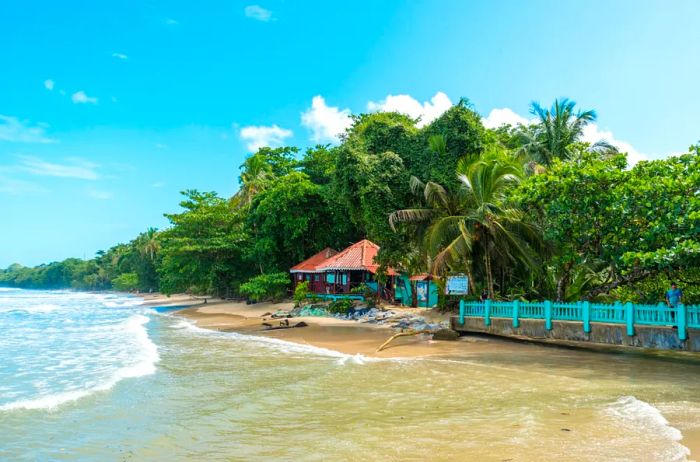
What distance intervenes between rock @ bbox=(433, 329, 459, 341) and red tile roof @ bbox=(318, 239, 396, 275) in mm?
8574

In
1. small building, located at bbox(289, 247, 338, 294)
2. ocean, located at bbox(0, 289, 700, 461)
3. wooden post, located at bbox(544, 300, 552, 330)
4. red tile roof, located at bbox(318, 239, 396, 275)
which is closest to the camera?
ocean, located at bbox(0, 289, 700, 461)

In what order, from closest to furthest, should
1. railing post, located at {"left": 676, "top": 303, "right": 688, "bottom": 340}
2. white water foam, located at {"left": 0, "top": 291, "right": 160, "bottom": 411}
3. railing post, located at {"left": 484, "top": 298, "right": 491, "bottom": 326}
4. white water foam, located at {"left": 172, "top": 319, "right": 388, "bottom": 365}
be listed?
1. white water foam, located at {"left": 0, "top": 291, "right": 160, "bottom": 411}
2. railing post, located at {"left": 676, "top": 303, "right": 688, "bottom": 340}
3. white water foam, located at {"left": 172, "top": 319, "right": 388, "bottom": 365}
4. railing post, located at {"left": 484, "top": 298, "right": 491, "bottom": 326}

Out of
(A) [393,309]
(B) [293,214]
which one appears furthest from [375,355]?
(B) [293,214]

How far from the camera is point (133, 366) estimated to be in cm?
1212

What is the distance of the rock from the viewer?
1532 cm

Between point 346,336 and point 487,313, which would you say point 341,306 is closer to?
point 346,336

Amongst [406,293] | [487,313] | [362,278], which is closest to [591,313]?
[487,313]

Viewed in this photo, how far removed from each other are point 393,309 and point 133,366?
42.0 feet

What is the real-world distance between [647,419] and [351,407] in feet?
14.0

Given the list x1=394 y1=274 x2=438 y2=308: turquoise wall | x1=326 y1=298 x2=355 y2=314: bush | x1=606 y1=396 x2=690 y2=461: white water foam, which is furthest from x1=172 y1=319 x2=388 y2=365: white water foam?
x1=394 y1=274 x2=438 y2=308: turquoise wall

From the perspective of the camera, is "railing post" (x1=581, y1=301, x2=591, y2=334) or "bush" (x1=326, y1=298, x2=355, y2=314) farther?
"bush" (x1=326, y1=298, x2=355, y2=314)

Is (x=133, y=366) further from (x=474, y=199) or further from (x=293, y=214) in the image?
(x=293, y=214)

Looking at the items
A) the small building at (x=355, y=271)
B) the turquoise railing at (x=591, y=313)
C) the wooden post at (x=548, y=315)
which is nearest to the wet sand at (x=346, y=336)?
the turquoise railing at (x=591, y=313)

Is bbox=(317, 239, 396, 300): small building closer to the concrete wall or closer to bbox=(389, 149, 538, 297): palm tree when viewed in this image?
bbox=(389, 149, 538, 297): palm tree
